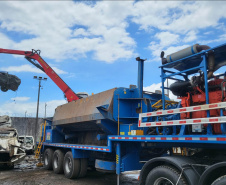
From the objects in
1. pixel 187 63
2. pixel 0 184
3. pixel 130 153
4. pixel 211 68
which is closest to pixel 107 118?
pixel 130 153

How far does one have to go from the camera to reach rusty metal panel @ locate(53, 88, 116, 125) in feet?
25.7

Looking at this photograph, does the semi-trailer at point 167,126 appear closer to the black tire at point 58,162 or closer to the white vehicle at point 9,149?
the black tire at point 58,162

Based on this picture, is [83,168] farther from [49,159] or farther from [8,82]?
[8,82]

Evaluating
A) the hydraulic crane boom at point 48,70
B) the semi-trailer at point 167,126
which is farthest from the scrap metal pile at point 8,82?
the semi-trailer at point 167,126

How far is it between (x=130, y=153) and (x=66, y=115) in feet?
14.6

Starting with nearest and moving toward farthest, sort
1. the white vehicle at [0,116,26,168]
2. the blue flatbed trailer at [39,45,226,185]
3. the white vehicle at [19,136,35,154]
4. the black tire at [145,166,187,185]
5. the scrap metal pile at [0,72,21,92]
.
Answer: the blue flatbed trailer at [39,45,226,185] < the black tire at [145,166,187,185] < the white vehicle at [0,116,26,168] < the scrap metal pile at [0,72,21,92] < the white vehicle at [19,136,35,154]

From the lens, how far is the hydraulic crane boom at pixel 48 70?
11.9m

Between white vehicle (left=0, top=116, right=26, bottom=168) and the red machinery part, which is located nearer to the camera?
the red machinery part

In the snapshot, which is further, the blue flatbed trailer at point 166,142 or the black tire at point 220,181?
the blue flatbed trailer at point 166,142

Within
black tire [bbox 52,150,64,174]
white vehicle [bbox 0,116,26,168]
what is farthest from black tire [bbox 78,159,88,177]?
white vehicle [bbox 0,116,26,168]

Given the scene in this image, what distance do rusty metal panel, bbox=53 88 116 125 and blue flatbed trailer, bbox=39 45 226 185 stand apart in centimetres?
25

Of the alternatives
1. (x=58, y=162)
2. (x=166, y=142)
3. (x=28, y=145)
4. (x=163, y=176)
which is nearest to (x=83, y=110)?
(x=58, y=162)

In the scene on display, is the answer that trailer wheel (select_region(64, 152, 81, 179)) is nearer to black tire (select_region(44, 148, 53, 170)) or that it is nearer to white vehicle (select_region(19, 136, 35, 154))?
black tire (select_region(44, 148, 53, 170))

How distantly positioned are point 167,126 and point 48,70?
8520 mm
